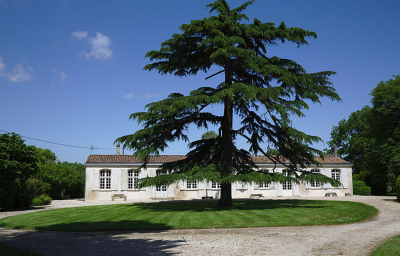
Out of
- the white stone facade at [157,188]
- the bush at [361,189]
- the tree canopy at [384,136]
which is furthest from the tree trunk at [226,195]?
the bush at [361,189]

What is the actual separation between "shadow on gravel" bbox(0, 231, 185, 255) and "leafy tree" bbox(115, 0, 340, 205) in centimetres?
530

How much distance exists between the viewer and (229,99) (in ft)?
50.5

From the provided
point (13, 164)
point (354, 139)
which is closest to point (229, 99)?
point (13, 164)

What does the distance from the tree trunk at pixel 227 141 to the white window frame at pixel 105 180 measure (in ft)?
45.0

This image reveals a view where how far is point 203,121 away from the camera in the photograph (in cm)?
1769

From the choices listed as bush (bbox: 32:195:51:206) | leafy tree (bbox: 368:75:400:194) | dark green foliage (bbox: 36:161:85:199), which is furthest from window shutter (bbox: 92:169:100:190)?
leafy tree (bbox: 368:75:400:194)

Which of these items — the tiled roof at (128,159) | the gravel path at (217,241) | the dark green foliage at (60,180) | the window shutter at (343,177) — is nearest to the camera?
the gravel path at (217,241)

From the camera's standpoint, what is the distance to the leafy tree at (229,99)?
14.8m

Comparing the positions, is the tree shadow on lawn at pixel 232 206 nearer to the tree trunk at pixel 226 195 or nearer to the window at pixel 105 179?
the tree trunk at pixel 226 195

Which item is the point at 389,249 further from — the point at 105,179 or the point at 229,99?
the point at 105,179

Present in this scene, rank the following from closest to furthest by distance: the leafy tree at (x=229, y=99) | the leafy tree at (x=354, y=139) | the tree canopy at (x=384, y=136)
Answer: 1. the leafy tree at (x=229, y=99)
2. the tree canopy at (x=384, y=136)
3. the leafy tree at (x=354, y=139)

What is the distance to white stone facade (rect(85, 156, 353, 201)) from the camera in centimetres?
2777

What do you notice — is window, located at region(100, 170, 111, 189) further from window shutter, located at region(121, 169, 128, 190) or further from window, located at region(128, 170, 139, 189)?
window, located at region(128, 170, 139, 189)

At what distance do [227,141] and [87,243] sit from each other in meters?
10.4
